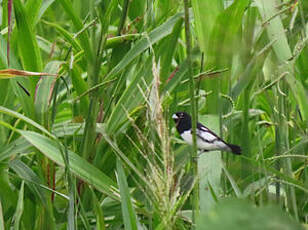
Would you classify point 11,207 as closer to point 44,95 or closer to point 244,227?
point 44,95

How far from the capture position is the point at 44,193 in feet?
4.78

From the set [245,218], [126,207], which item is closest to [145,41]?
[126,207]

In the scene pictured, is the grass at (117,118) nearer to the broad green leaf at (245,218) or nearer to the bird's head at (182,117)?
the bird's head at (182,117)

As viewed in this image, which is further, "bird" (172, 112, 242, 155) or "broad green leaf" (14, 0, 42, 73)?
"broad green leaf" (14, 0, 42, 73)

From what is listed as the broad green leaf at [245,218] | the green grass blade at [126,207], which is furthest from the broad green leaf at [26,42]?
the broad green leaf at [245,218]

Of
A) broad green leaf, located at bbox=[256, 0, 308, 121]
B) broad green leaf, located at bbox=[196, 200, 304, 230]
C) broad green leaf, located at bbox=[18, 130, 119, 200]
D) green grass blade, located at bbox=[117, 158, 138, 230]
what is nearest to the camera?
broad green leaf, located at bbox=[196, 200, 304, 230]

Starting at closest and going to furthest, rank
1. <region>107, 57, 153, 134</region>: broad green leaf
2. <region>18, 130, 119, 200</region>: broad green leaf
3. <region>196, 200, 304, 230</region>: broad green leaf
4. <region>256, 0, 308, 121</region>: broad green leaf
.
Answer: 1. <region>196, 200, 304, 230</region>: broad green leaf
2. <region>256, 0, 308, 121</region>: broad green leaf
3. <region>18, 130, 119, 200</region>: broad green leaf
4. <region>107, 57, 153, 134</region>: broad green leaf

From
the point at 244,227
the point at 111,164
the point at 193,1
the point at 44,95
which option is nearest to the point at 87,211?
the point at 111,164

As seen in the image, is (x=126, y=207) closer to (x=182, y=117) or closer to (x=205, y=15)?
(x=182, y=117)

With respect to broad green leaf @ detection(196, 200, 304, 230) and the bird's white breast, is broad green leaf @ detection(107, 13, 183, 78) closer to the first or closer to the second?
the bird's white breast

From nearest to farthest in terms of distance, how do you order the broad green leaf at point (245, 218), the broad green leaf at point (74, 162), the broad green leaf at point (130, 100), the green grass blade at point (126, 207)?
1. the broad green leaf at point (245, 218)
2. the green grass blade at point (126, 207)
3. the broad green leaf at point (74, 162)
4. the broad green leaf at point (130, 100)

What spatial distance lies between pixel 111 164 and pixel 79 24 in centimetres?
38

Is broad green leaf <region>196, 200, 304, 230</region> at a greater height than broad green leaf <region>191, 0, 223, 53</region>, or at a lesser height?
lesser

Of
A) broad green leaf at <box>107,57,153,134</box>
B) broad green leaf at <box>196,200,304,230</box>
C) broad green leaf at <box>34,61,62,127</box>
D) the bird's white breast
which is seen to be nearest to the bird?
the bird's white breast
